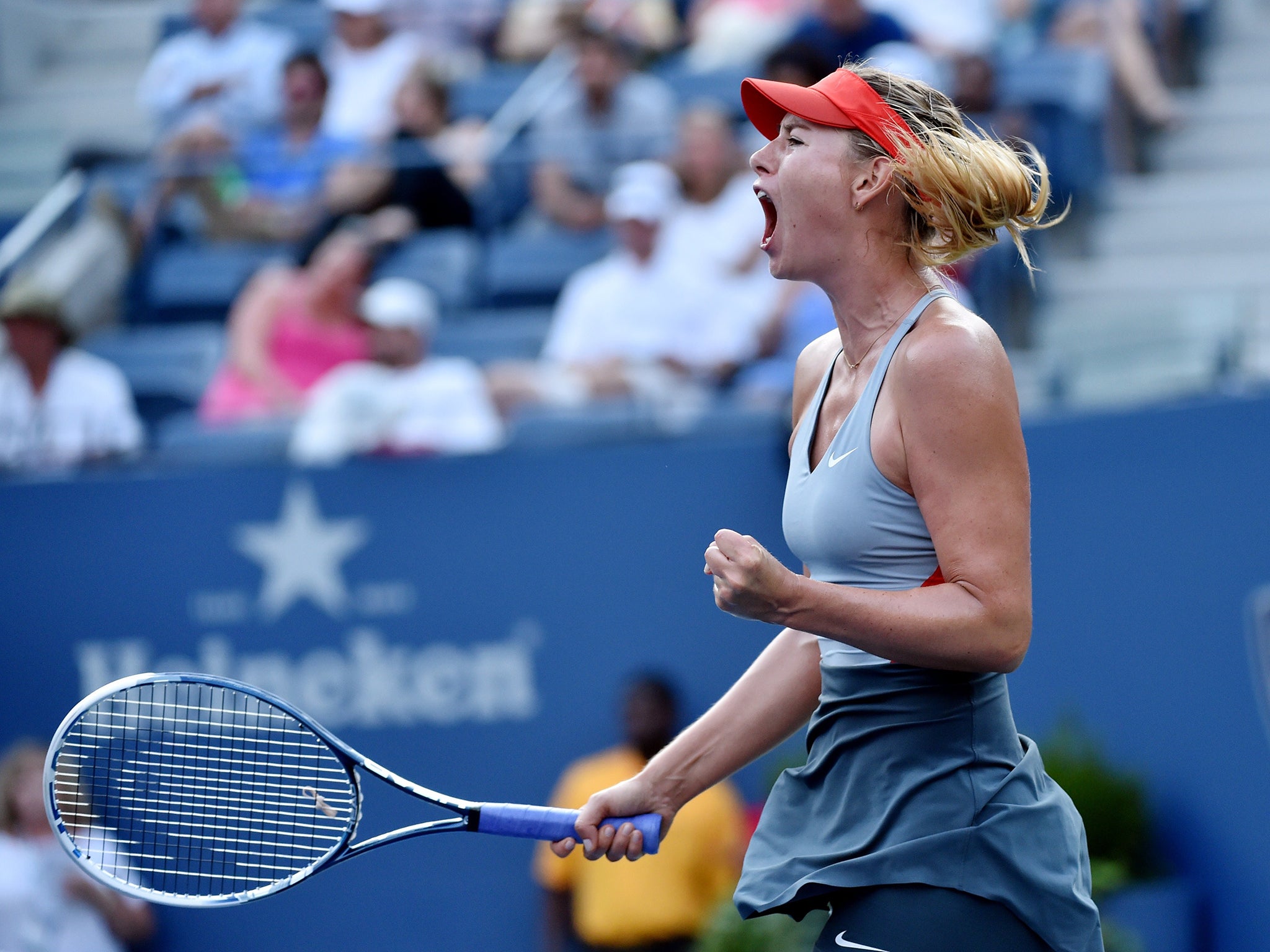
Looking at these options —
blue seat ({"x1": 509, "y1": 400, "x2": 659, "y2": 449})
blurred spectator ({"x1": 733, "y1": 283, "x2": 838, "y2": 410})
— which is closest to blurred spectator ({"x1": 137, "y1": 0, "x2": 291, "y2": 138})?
blue seat ({"x1": 509, "y1": 400, "x2": 659, "y2": 449})

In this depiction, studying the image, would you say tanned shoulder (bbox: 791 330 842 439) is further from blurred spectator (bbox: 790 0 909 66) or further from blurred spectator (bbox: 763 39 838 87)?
blurred spectator (bbox: 790 0 909 66)

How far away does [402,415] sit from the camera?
5164 mm

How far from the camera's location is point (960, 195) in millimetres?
1914

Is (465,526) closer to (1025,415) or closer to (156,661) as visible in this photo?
(156,661)

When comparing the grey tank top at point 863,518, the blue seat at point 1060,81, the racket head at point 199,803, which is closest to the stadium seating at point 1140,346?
the blue seat at point 1060,81

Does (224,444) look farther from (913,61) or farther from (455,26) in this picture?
(455,26)

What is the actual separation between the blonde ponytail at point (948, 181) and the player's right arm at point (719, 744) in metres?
0.57

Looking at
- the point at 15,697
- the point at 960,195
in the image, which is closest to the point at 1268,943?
the point at 960,195

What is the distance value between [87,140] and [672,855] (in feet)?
12.3

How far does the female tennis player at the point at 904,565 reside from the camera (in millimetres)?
1804

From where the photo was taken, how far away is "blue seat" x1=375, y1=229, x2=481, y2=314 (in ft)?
18.8

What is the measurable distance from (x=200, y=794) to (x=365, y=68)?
476 centimetres

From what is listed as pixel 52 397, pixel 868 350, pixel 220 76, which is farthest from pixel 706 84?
pixel 868 350

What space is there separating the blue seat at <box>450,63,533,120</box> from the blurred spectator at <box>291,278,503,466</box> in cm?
164
